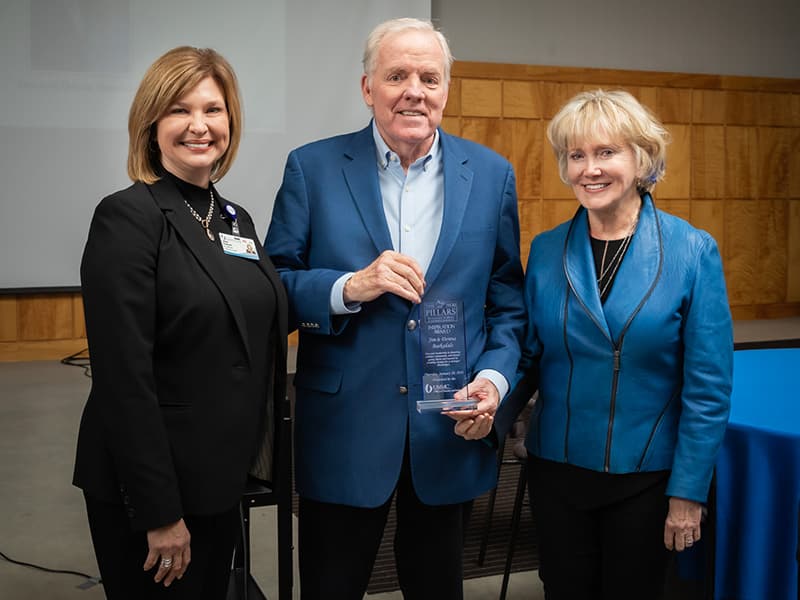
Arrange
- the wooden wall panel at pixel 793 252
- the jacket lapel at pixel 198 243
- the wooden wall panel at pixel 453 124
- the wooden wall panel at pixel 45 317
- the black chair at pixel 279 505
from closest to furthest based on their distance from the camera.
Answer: the jacket lapel at pixel 198 243 → the black chair at pixel 279 505 → the wooden wall panel at pixel 45 317 → the wooden wall panel at pixel 453 124 → the wooden wall panel at pixel 793 252

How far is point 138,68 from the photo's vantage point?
24.5 ft

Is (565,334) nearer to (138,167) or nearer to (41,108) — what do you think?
(138,167)

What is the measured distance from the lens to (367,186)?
6.15 feet

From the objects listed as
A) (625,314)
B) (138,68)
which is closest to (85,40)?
(138,68)

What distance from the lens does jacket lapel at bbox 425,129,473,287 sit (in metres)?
1.83

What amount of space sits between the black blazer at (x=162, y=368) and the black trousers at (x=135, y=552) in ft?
0.16

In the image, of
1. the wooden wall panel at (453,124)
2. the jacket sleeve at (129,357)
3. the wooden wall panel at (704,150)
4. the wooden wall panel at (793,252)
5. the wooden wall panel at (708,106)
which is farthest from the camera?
the wooden wall panel at (793,252)

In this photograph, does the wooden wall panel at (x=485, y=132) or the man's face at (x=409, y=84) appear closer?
the man's face at (x=409, y=84)

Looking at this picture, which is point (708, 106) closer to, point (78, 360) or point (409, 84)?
point (78, 360)

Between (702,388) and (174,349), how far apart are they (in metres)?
1.10

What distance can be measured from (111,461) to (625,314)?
1096 millimetres

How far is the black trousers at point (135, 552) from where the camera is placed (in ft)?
5.23

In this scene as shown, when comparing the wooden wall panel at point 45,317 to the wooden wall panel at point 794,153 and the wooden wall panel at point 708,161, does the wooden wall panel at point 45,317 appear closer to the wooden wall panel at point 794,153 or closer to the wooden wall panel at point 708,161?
the wooden wall panel at point 708,161

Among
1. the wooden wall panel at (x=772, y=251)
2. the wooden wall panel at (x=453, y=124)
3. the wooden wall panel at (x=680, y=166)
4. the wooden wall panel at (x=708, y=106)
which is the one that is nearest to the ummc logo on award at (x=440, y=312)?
the wooden wall panel at (x=453, y=124)
